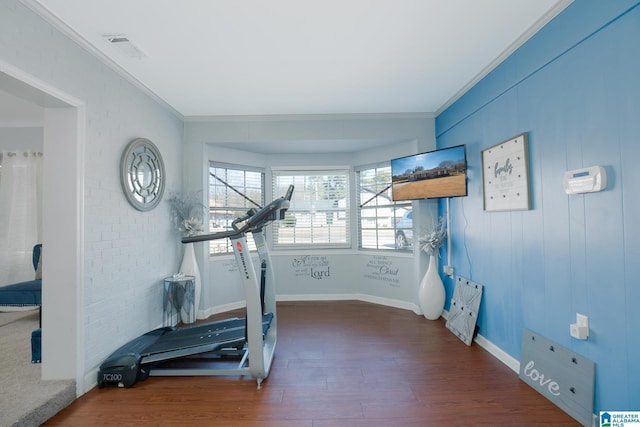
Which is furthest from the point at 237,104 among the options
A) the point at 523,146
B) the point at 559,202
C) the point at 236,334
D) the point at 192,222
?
the point at 559,202

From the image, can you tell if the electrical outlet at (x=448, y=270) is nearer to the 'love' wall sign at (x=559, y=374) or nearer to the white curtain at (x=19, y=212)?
the 'love' wall sign at (x=559, y=374)

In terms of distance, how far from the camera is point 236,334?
274 centimetres

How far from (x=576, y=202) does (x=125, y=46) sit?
353 centimetres

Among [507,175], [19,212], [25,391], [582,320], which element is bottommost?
[25,391]

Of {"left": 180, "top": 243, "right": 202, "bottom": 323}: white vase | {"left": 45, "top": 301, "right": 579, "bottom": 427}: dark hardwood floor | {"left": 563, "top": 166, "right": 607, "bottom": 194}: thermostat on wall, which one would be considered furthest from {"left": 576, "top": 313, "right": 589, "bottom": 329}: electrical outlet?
{"left": 180, "top": 243, "right": 202, "bottom": 323}: white vase

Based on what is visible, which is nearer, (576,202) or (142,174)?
(576,202)

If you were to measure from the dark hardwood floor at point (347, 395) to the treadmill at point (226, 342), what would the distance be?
0.09 metres

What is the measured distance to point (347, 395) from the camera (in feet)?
7.34

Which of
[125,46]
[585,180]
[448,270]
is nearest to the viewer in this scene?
[585,180]

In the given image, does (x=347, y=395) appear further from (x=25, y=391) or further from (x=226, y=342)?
(x=25, y=391)

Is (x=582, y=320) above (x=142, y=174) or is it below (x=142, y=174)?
below

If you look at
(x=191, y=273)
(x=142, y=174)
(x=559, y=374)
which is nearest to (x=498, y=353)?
(x=559, y=374)

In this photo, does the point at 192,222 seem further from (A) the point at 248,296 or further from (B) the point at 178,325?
(A) the point at 248,296

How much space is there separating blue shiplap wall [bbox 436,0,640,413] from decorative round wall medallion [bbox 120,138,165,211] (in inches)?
138
